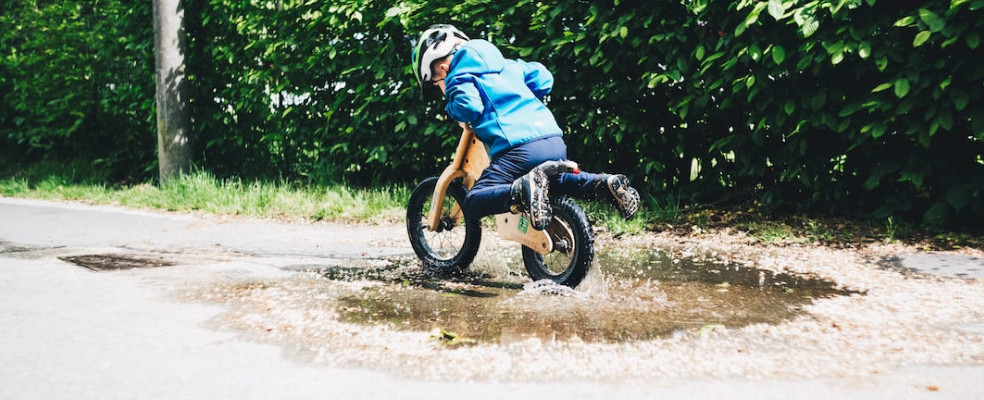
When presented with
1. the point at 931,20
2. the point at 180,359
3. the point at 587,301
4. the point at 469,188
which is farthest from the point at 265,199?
the point at 931,20

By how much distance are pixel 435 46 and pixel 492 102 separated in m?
0.55

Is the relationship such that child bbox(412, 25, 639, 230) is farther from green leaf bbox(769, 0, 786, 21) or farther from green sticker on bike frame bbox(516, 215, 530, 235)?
green leaf bbox(769, 0, 786, 21)

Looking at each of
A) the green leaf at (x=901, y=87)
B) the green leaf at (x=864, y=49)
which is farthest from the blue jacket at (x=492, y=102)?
the green leaf at (x=901, y=87)

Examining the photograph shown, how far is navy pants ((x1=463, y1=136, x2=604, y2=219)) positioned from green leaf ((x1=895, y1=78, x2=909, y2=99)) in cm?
208

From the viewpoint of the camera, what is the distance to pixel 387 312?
4.01 m

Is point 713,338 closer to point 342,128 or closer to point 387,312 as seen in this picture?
point 387,312

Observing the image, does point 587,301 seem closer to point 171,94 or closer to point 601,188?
point 601,188

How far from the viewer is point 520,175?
4.52 meters

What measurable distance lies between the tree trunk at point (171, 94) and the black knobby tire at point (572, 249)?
601cm

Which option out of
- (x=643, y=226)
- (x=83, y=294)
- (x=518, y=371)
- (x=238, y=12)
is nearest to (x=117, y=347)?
(x=83, y=294)

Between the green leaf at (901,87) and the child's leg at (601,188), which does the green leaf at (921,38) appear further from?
the child's leg at (601,188)

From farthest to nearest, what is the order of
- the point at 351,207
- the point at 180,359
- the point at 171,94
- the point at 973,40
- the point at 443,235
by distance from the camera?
the point at 171,94, the point at 351,207, the point at 443,235, the point at 973,40, the point at 180,359

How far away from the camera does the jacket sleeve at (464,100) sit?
4508mm

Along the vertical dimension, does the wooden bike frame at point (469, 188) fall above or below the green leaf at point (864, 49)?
below
